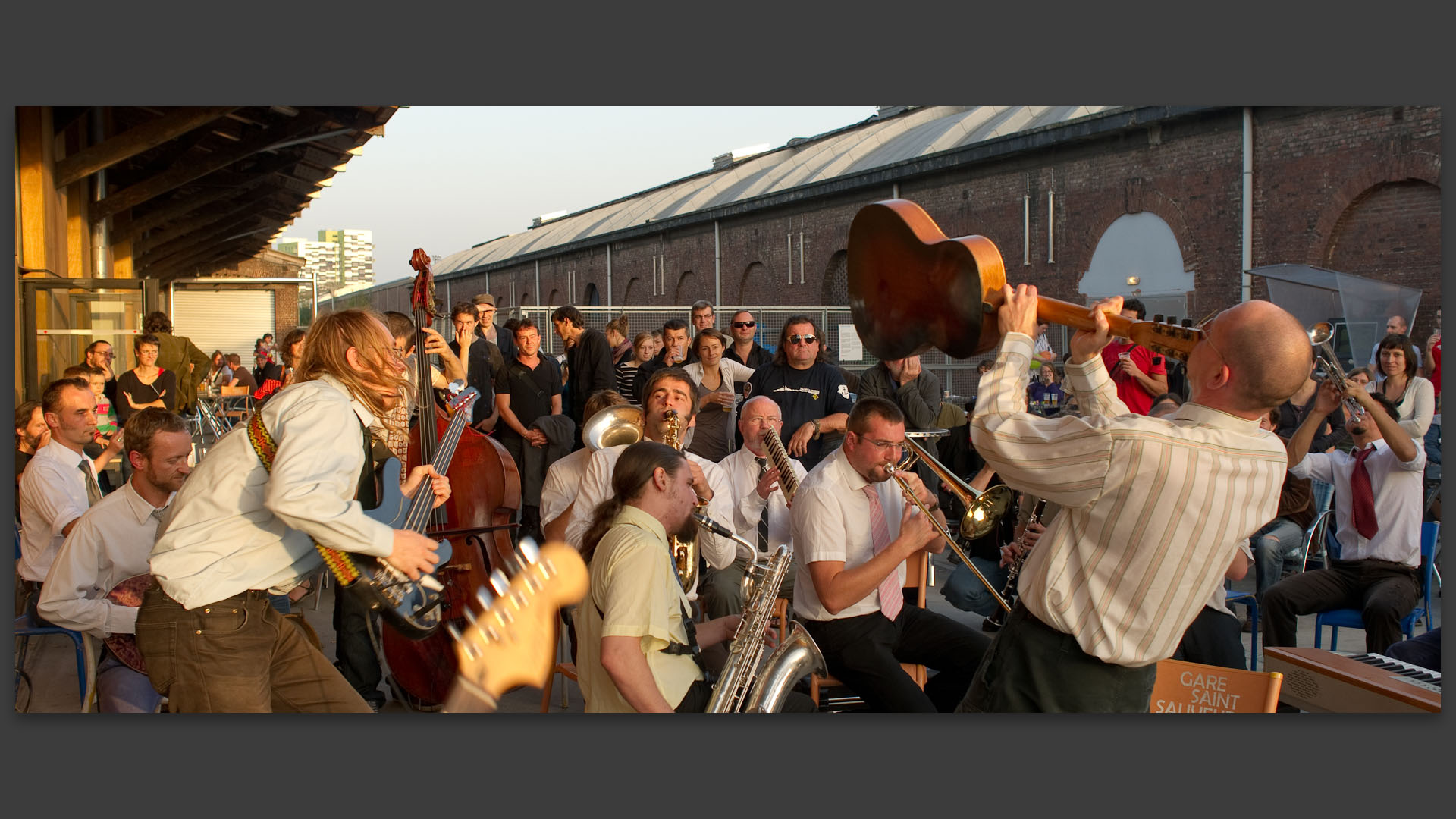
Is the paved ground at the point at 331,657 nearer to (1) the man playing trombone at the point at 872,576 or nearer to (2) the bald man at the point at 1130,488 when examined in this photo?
(1) the man playing trombone at the point at 872,576

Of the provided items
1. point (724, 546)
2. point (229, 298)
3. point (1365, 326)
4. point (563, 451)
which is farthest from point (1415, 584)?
point (229, 298)

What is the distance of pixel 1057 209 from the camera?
44.2 feet

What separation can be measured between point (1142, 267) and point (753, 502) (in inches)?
357

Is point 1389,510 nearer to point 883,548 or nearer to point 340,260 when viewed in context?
point 883,548

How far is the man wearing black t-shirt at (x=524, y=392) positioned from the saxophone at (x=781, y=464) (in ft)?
7.17

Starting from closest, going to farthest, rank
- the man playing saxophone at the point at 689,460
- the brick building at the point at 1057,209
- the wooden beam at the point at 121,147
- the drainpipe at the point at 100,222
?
the man playing saxophone at the point at 689,460 < the wooden beam at the point at 121,147 < the drainpipe at the point at 100,222 < the brick building at the point at 1057,209

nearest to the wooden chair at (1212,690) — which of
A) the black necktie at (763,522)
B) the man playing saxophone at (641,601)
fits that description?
the man playing saxophone at (641,601)

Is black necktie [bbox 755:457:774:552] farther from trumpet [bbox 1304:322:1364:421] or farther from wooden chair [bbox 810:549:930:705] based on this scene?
trumpet [bbox 1304:322:1364:421]

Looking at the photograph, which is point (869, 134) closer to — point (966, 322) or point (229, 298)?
point (229, 298)

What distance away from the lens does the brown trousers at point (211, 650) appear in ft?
9.62

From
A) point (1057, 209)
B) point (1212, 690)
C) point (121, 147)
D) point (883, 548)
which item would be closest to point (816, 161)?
point (1057, 209)

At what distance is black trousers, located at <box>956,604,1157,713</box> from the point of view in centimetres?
269

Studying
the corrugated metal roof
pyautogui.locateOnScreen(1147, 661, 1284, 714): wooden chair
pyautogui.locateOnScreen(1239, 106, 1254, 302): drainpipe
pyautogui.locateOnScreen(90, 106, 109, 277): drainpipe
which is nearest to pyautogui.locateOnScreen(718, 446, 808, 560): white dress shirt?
pyautogui.locateOnScreen(1147, 661, 1284, 714): wooden chair

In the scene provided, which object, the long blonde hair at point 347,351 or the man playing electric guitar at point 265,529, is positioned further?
the long blonde hair at point 347,351
